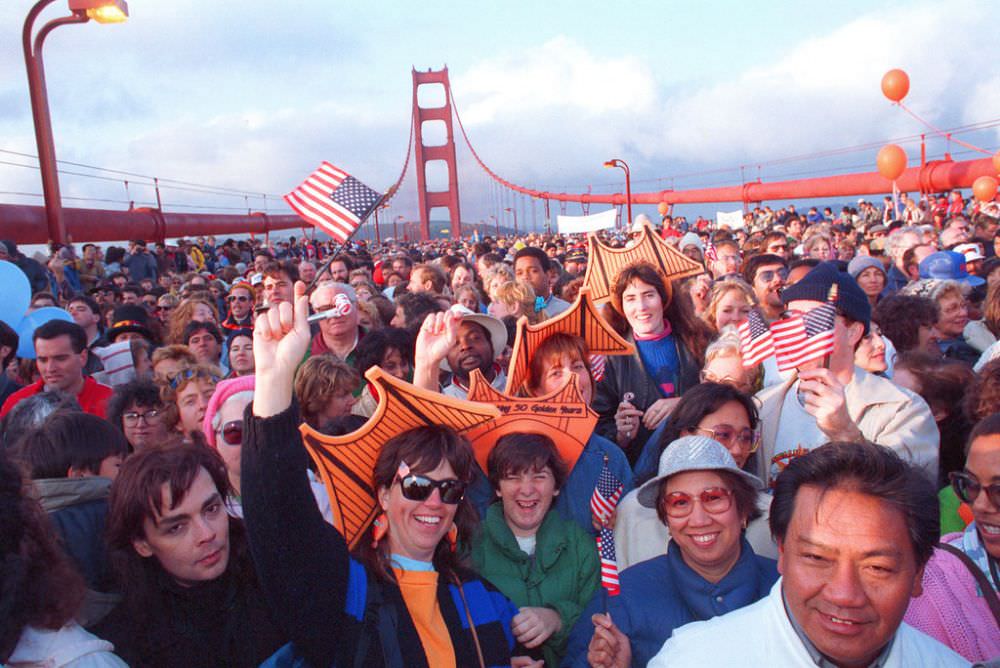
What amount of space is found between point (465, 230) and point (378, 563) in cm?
8436

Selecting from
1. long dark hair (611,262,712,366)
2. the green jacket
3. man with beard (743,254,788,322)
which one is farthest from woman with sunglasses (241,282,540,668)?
man with beard (743,254,788,322)

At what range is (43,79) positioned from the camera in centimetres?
995

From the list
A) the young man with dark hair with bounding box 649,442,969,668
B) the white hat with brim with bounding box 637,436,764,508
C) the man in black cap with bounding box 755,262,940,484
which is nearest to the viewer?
the young man with dark hair with bounding box 649,442,969,668

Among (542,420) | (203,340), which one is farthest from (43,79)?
(542,420)

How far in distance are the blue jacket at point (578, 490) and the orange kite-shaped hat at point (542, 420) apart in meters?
0.07

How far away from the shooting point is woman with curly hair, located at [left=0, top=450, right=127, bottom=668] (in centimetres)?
166

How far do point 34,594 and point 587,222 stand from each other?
2425 cm

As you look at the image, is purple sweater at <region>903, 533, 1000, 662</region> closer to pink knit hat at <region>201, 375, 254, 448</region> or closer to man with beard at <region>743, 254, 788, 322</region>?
pink knit hat at <region>201, 375, 254, 448</region>

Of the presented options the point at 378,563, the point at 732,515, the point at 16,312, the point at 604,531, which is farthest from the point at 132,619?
the point at 16,312

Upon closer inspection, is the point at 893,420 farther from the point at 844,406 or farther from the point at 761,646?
the point at 761,646

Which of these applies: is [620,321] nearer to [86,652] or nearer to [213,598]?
[213,598]

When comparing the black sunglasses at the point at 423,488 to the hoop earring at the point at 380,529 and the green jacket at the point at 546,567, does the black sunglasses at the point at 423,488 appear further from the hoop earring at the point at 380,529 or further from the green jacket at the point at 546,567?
the green jacket at the point at 546,567

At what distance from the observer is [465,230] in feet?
281

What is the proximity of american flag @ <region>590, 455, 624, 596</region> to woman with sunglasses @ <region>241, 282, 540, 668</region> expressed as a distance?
37 cm
